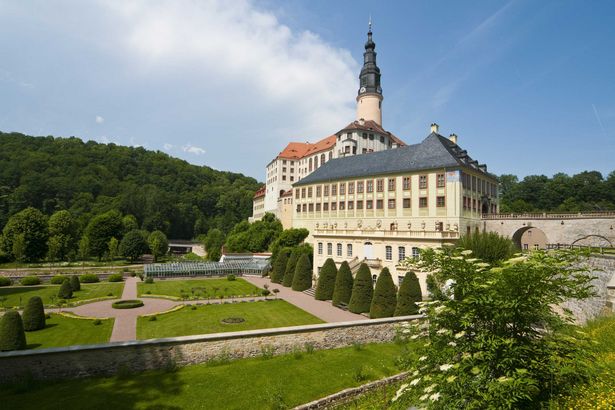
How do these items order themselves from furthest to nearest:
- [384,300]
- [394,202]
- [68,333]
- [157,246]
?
[157,246] < [394,202] < [384,300] < [68,333]

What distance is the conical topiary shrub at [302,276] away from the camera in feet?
138

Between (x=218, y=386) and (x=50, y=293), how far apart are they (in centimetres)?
3411

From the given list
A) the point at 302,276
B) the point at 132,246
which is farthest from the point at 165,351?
the point at 132,246

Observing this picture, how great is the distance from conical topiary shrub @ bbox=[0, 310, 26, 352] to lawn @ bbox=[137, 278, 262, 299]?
18.7 metres

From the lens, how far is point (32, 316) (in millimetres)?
24688

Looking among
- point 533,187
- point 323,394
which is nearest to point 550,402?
point 323,394

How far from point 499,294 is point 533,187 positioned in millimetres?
107145

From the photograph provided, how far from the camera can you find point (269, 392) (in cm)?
1478

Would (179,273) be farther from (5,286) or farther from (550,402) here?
(550,402)

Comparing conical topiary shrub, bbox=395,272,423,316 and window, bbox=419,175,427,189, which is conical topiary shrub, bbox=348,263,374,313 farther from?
window, bbox=419,175,427,189

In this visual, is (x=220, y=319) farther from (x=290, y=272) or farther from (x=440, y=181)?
(x=440, y=181)

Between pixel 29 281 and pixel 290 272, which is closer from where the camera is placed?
pixel 29 281

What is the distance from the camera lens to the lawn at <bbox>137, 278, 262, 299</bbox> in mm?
39487

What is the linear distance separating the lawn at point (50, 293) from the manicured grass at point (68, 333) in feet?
29.0
